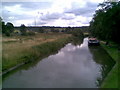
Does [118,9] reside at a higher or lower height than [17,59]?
higher

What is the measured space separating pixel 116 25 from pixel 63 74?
15650 millimetres

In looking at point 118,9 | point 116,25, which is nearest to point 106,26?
point 116,25

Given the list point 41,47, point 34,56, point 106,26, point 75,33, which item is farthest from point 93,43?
point 75,33

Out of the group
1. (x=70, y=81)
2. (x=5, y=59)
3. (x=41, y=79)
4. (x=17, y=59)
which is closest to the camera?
(x=70, y=81)

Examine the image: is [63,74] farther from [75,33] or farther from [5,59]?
[75,33]

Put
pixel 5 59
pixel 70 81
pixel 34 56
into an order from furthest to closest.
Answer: pixel 34 56 → pixel 5 59 → pixel 70 81

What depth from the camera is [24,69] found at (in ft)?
54.3

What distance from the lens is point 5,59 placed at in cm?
1577

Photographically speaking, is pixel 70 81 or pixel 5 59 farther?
pixel 5 59

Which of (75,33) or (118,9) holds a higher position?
(118,9)

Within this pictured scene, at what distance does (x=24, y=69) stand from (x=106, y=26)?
15454 millimetres

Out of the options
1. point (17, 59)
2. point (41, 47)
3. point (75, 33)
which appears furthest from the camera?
point (75, 33)

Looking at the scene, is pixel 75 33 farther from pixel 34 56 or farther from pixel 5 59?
pixel 5 59

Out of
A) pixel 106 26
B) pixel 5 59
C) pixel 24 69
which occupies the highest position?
pixel 106 26
